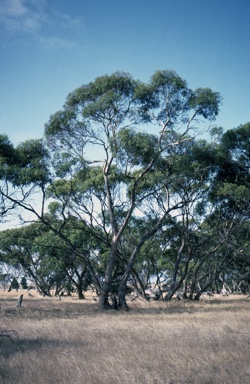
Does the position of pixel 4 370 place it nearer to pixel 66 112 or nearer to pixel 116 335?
pixel 116 335

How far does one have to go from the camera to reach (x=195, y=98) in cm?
2553

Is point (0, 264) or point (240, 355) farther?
point (0, 264)

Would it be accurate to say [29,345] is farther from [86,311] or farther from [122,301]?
[122,301]

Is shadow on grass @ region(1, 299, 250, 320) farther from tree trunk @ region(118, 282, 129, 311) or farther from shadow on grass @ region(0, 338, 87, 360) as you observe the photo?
shadow on grass @ region(0, 338, 87, 360)

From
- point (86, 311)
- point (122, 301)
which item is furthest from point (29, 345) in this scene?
point (122, 301)

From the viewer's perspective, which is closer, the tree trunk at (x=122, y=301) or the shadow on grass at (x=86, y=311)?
the shadow on grass at (x=86, y=311)

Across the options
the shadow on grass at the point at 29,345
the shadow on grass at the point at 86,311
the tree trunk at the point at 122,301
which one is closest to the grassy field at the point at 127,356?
the shadow on grass at the point at 29,345

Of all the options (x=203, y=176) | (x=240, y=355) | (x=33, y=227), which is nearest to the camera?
(x=240, y=355)

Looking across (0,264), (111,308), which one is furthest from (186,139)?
(0,264)

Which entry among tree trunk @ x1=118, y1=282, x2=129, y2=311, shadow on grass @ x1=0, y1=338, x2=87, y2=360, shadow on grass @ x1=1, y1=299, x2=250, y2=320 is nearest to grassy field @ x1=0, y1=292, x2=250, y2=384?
shadow on grass @ x1=0, y1=338, x2=87, y2=360

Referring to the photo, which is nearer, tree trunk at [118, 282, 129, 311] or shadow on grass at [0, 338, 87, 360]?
shadow on grass at [0, 338, 87, 360]

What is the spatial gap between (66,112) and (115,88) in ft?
12.0

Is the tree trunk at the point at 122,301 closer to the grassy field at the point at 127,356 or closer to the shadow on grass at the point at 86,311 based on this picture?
the shadow on grass at the point at 86,311

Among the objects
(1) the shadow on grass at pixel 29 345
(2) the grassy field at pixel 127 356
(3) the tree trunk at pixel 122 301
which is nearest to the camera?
(2) the grassy field at pixel 127 356
